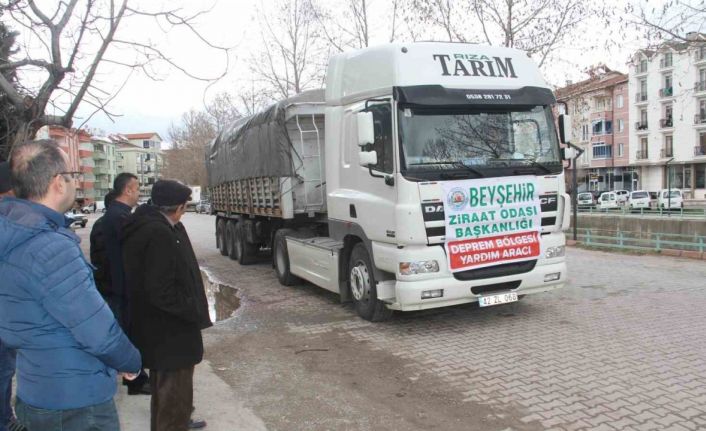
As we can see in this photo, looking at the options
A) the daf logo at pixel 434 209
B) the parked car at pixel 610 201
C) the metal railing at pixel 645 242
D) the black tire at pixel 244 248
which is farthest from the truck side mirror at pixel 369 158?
the parked car at pixel 610 201

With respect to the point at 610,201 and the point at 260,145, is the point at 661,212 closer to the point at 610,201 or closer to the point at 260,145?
the point at 610,201

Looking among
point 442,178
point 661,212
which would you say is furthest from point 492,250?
point 661,212

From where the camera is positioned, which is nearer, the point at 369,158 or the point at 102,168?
the point at 369,158

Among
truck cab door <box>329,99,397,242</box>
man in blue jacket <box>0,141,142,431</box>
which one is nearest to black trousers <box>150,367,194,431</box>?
man in blue jacket <box>0,141,142,431</box>

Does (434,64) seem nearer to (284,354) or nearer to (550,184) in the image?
(550,184)

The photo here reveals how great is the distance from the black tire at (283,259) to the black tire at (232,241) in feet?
11.2

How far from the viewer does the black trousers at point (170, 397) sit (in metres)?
3.43

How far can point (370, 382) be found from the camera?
17.2 feet

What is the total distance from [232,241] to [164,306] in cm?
1173

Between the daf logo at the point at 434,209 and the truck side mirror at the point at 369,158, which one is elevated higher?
the truck side mirror at the point at 369,158

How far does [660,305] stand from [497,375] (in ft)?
13.1

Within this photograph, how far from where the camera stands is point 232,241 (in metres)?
14.8

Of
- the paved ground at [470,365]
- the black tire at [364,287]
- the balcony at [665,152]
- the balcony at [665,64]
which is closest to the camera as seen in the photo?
the paved ground at [470,365]

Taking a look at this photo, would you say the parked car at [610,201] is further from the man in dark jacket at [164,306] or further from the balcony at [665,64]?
the man in dark jacket at [164,306]
